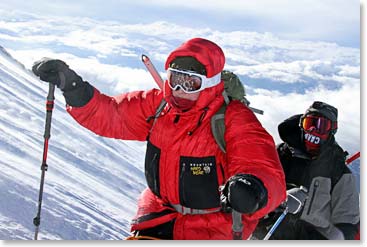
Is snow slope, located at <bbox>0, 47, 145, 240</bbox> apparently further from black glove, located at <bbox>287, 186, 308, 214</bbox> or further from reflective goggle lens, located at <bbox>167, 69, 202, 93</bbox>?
black glove, located at <bbox>287, 186, 308, 214</bbox>

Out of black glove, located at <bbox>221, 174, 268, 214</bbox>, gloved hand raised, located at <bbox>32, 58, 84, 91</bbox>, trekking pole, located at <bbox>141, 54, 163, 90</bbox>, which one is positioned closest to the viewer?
black glove, located at <bbox>221, 174, 268, 214</bbox>

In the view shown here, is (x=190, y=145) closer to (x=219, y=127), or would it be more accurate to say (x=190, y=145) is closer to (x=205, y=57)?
(x=219, y=127)

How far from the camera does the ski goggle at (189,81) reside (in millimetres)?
2045

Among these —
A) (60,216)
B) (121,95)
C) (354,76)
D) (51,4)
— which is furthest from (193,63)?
(60,216)

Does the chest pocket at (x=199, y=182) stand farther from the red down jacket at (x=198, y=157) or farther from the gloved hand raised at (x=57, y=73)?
the gloved hand raised at (x=57, y=73)

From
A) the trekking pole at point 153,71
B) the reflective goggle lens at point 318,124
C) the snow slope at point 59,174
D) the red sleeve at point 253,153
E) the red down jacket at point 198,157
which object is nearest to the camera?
the red sleeve at point 253,153

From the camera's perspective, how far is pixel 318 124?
3199 millimetres

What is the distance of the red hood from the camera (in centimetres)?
203

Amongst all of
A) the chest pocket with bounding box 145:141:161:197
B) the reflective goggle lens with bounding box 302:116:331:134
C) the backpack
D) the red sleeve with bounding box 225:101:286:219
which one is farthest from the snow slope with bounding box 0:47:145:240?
the reflective goggle lens with bounding box 302:116:331:134

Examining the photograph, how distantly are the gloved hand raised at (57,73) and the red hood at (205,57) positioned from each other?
428mm

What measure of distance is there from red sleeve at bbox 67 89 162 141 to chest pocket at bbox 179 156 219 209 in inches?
13.6

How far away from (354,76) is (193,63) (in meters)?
1.19

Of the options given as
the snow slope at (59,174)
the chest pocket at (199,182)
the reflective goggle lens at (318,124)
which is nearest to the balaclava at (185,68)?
the chest pocket at (199,182)

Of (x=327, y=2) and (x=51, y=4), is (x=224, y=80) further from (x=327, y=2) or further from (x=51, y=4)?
(x=51, y=4)
